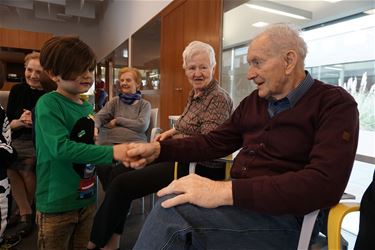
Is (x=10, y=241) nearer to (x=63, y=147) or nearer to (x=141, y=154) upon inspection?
(x=63, y=147)

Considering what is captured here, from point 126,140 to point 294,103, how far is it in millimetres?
1679

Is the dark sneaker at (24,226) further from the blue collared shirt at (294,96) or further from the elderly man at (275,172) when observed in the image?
the blue collared shirt at (294,96)

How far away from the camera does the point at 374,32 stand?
67.4 inches

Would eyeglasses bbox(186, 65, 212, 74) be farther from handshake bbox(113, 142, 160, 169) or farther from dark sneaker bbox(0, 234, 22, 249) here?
dark sneaker bbox(0, 234, 22, 249)

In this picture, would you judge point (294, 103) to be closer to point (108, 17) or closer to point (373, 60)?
point (373, 60)

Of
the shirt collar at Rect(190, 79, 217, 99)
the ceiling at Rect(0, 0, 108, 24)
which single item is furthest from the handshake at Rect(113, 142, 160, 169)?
the ceiling at Rect(0, 0, 108, 24)

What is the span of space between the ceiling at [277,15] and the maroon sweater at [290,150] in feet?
1.42

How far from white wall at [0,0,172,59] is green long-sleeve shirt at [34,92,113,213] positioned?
3021 millimetres

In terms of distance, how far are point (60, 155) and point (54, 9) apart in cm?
837

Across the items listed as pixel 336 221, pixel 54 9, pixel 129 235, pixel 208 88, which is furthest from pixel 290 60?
pixel 54 9

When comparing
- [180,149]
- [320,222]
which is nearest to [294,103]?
[320,222]

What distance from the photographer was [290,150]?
41.3 inches

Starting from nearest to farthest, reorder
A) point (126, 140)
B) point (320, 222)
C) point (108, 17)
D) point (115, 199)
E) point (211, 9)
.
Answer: point (320, 222) < point (115, 199) < point (126, 140) < point (211, 9) < point (108, 17)

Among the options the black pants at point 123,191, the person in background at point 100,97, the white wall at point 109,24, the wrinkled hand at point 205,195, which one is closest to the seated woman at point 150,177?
the black pants at point 123,191
